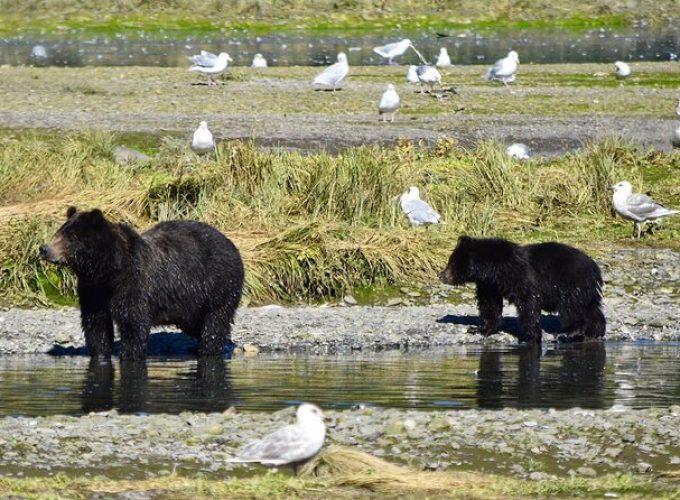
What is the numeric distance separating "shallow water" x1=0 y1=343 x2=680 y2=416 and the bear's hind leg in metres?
0.17

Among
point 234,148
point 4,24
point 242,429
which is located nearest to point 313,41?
point 4,24

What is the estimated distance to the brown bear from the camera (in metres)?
13.0

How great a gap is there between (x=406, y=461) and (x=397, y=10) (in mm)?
55852

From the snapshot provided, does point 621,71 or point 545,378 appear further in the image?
point 621,71

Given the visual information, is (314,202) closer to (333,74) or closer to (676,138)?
(676,138)

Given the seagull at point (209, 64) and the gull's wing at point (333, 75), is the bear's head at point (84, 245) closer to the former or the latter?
the gull's wing at point (333, 75)

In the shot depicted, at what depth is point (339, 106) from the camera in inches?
1319

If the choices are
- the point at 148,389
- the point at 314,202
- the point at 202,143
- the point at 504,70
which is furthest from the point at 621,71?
the point at 148,389

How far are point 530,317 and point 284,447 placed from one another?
6957 mm

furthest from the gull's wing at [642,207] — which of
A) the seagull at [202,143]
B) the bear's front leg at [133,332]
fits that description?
the bear's front leg at [133,332]

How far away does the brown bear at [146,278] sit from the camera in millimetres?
13047

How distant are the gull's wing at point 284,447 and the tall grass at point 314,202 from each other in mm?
8163

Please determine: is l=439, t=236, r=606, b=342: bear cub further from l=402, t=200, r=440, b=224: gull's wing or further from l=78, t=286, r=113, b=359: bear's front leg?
l=78, t=286, r=113, b=359: bear's front leg

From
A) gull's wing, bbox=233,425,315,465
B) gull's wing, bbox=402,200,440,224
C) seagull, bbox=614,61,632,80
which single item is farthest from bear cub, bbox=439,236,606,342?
seagull, bbox=614,61,632,80
